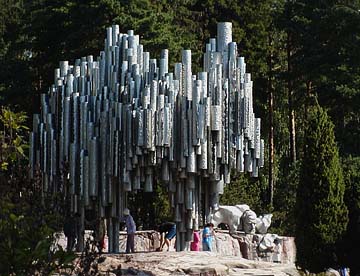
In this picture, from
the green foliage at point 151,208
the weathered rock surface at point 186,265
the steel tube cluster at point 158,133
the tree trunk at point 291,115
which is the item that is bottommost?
the weathered rock surface at point 186,265

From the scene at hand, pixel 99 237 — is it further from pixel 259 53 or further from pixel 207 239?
pixel 259 53

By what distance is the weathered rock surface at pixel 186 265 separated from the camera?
1661 centimetres

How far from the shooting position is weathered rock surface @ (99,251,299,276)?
16609 millimetres

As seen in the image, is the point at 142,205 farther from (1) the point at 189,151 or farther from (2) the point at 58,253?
(2) the point at 58,253

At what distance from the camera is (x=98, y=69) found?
20406 mm

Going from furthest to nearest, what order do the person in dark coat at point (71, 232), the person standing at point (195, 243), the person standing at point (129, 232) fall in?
the person standing at point (195, 243) → the person standing at point (129, 232) → the person in dark coat at point (71, 232)

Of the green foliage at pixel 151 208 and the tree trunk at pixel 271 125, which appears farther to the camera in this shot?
the tree trunk at pixel 271 125

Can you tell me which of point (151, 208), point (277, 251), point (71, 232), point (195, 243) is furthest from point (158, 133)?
point (151, 208)

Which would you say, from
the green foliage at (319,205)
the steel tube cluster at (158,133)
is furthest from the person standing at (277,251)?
the green foliage at (319,205)

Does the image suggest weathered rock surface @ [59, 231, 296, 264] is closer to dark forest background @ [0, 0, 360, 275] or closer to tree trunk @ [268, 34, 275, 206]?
dark forest background @ [0, 0, 360, 275]

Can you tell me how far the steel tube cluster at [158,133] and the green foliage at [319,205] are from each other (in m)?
1.79

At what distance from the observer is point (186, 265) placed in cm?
1695

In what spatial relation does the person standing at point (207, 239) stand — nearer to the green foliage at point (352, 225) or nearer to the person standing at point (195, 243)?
the person standing at point (195, 243)

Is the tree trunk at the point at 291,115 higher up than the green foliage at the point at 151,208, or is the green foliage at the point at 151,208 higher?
the tree trunk at the point at 291,115
